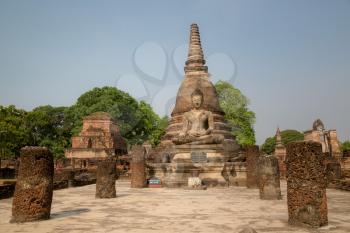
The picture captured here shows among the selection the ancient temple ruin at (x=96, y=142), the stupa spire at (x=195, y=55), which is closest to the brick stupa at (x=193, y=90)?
the stupa spire at (x=195, y=55)

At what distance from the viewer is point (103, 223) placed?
6477 millimetres

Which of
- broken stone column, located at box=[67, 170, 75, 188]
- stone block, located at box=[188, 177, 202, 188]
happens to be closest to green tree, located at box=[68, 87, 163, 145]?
broken stone column, located at box=[67, 170, 75, 188]

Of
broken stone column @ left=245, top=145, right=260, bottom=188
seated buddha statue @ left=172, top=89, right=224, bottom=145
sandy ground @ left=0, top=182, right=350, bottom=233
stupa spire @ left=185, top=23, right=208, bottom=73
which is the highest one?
stupa spire @ left=185, top=23, right=208, bottom=73

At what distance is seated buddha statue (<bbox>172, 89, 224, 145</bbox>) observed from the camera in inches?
656

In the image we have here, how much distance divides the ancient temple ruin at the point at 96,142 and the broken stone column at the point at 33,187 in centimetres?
2408

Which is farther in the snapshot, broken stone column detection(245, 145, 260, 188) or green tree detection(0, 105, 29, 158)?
green tree detection(0, 105, 29, 158)

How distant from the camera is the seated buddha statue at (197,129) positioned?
1666 centimetres

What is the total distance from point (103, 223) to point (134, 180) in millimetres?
9255

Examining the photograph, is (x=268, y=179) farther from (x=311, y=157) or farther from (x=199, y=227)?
(x=199, y=227)

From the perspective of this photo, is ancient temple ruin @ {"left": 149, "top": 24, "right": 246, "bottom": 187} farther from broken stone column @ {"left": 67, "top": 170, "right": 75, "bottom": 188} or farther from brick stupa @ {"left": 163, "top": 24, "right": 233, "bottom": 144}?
brick stupa @ {"left": 163, "top": 24, "right": 233, "bottom": 144}

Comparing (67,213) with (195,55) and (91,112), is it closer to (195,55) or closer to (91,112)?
(195,55)

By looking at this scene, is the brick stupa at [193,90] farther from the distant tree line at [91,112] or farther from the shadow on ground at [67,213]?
the shadow on ground at [67,213]

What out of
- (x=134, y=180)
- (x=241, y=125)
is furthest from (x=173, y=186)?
(x=241, y=125)

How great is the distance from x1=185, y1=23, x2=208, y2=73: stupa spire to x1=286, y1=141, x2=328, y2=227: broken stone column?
20094 millimetres
